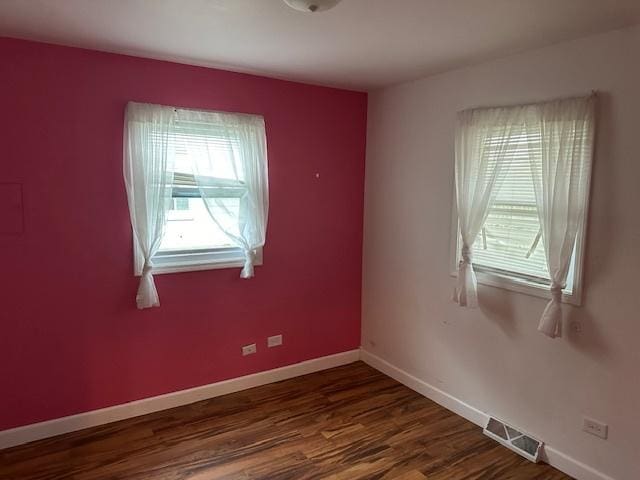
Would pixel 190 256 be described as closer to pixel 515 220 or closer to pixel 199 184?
pixel 199 184

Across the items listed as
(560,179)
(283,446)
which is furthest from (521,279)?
(283,446)

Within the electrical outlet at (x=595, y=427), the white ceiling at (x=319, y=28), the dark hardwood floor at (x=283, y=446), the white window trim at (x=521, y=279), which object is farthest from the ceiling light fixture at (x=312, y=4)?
the electrical outlet at (x=595, y=427)

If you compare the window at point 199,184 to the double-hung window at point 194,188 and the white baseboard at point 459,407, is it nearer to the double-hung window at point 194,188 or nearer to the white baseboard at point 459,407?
the double-hung window at point 194,188

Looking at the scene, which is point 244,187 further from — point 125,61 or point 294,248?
point 125,61

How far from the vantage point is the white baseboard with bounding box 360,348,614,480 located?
8.38ft

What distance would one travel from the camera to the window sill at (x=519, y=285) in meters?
2.55

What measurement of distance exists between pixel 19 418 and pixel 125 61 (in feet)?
7.76

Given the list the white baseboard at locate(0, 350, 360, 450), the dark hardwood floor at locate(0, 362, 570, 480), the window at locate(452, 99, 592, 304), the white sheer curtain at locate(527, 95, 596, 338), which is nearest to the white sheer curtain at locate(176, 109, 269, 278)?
the white baseboard at locate(0, 350, 360, 450)

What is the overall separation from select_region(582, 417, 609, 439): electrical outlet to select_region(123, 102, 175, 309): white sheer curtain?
2754mm

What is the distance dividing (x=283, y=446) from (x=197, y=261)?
1423 mm

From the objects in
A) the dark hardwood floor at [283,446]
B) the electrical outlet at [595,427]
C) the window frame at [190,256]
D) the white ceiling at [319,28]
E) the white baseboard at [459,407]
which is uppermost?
the white ceiling at [319,28]

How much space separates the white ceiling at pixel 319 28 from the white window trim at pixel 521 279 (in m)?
0.91

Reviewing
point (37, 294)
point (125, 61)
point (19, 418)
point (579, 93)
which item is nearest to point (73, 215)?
point (37, 294)

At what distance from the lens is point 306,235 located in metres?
3.79
